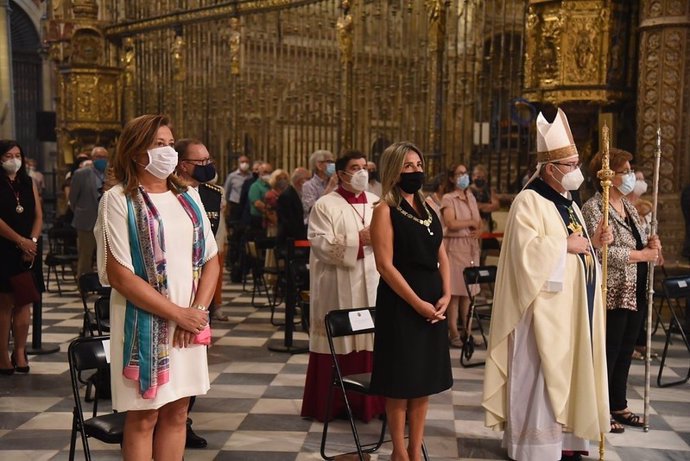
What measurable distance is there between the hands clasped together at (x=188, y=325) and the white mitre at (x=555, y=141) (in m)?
2.14

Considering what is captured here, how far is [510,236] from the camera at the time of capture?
15.4 feet

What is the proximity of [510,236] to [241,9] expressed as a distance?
9.87 metres

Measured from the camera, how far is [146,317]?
3514 millimetres

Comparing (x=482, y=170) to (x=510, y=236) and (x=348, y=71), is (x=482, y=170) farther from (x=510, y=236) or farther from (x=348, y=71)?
(x=510, y=236)

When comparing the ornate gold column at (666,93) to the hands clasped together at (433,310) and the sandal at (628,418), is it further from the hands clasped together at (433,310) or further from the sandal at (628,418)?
the hands clasped together at (433,310)

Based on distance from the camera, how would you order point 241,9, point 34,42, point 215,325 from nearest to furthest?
point 215,325
point 241,9
point 34,42

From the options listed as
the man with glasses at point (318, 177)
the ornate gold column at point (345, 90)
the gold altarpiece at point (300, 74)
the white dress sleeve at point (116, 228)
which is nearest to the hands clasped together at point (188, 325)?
the white dress sleeve at point (116, 228)

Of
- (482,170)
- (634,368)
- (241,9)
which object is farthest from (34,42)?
(634,368)

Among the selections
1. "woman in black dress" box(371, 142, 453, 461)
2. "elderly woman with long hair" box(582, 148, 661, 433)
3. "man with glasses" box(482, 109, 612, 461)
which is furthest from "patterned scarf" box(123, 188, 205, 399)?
"elderly woman with long hair" box(582, 148, 661, 433)

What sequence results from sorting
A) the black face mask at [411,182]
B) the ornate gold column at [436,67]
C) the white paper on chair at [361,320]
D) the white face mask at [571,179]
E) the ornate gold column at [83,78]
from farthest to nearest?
the ornate gold column at [83,78], the ornate gold column at [436,67], the white paper on chair at [361,320], the white face mask at [571,179], the black face mask at [411,182]

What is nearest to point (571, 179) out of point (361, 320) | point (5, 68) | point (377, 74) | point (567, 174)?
point (567, 174)

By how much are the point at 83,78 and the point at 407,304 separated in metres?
12.9

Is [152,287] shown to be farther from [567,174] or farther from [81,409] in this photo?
[567,174]

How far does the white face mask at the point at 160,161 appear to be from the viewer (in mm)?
3578
